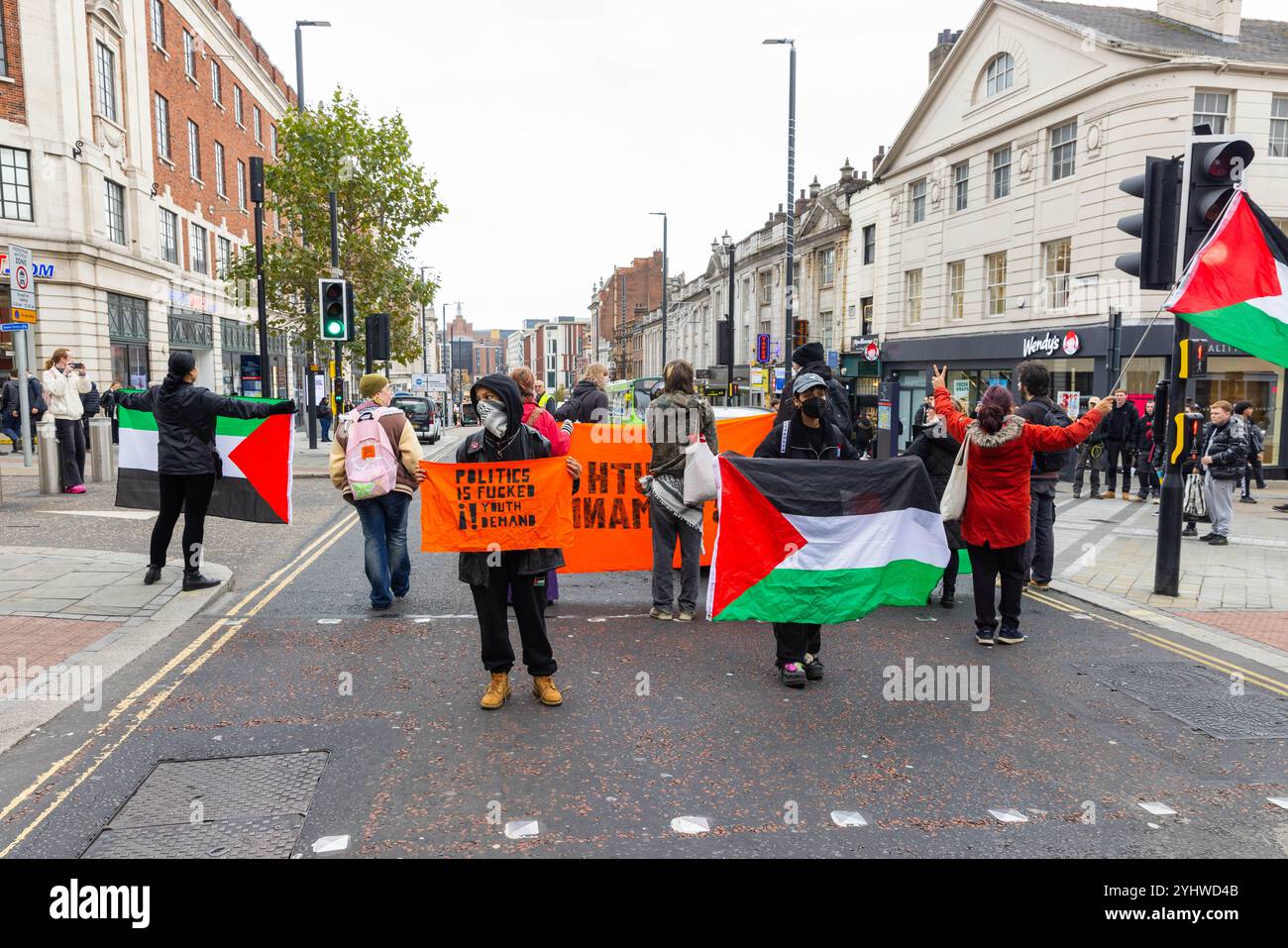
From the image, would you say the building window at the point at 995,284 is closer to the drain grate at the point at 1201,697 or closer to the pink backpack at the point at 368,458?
the drain grate at the point at 1201,697

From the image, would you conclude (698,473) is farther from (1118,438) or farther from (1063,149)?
(1063,149)

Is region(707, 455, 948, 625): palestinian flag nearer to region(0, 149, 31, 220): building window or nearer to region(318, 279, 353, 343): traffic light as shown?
region(318, 279, 353, 343): traffic light

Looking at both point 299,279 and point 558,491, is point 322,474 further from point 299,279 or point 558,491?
point 558,491

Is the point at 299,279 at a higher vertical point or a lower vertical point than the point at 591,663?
higher

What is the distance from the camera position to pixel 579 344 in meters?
154

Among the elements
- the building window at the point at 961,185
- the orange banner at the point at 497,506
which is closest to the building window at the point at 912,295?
the building window at the point at 961,185

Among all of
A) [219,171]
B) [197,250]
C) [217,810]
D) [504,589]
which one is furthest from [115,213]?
[217,810]

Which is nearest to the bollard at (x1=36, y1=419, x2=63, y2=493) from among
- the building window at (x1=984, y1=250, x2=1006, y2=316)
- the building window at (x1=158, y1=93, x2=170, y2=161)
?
the building window at (x1=158, y1=93, x2=170, y2=161)

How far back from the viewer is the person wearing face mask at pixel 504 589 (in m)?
5.14

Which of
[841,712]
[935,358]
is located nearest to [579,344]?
[935,358]

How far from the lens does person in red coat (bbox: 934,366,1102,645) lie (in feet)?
21.0

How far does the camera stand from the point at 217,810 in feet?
12.7

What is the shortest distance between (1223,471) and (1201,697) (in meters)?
7.06

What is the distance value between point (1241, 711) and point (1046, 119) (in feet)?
76.0
